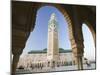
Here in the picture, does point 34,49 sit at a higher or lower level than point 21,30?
lower

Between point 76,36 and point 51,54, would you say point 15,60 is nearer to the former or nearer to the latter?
point 51,54

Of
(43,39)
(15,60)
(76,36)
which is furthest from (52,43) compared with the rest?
(15,60)

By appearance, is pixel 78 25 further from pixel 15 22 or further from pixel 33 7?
pixel 15 22

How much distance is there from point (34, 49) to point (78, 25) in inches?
32.2

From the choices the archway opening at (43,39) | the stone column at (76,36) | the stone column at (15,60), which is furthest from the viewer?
the stone column at (76,36)

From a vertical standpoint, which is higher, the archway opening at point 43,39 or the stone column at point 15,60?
the archway opening at point 43,39

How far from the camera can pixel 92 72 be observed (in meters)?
3.43

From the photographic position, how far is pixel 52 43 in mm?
3223

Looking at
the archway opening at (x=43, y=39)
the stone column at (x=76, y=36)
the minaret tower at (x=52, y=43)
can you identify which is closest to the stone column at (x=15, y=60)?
the archway opening at (x=43, y=39)

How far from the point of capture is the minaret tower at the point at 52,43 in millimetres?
3213

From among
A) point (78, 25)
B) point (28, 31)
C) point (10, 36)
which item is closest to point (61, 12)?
point (78, 25)

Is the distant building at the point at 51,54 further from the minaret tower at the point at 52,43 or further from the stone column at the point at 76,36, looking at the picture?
the stone column at the point at 76,36

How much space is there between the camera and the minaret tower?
3213mm

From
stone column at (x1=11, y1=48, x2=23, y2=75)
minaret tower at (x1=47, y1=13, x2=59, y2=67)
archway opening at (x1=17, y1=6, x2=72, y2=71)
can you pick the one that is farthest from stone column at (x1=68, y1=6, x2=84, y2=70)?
stone column at (x1=11, y1=48, x2=23, y2=75)
